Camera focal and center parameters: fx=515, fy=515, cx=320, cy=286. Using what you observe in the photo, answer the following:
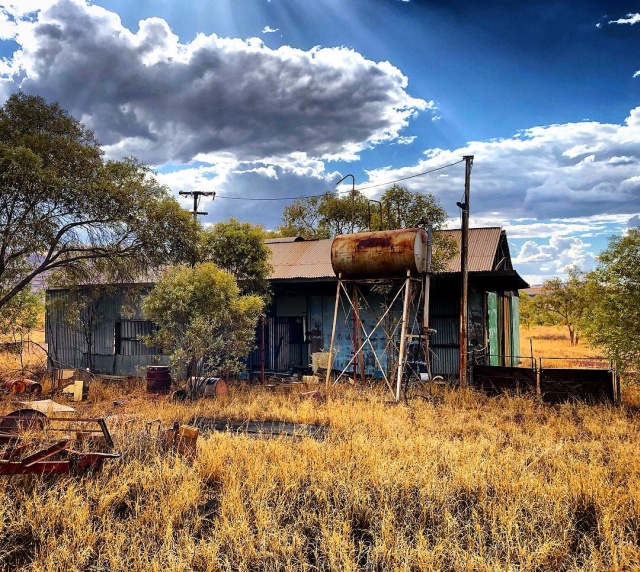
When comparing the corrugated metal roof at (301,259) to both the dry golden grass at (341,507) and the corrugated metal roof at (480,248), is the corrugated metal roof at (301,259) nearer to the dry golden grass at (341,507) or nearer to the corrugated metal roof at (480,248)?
the corrugated metal roof at (480,248)

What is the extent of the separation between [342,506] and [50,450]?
3.76 m

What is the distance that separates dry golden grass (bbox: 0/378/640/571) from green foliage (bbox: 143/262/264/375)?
491cm

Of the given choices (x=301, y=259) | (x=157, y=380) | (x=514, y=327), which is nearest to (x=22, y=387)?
(x=157, y=380)

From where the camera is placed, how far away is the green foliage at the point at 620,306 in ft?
37.6

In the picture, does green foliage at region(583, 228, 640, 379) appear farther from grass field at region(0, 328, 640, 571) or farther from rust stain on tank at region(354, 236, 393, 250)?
rust stain on tank at region(354, 236, 393, 250)

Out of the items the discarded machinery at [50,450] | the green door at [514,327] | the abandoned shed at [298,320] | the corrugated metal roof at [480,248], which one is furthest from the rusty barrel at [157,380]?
the green door at [514,327]

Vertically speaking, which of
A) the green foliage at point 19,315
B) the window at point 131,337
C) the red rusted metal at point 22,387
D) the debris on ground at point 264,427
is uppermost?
the green foliage at point 19,315

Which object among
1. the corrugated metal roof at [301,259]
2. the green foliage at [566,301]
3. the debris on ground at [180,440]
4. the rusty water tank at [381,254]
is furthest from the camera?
the green foliage at [566,301]

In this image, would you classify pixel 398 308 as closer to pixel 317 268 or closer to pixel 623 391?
pixel 317 268

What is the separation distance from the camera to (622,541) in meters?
4.85

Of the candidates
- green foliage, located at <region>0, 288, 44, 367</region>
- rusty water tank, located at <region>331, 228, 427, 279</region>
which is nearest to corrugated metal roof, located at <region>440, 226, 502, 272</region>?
rusty water tank, located at <region>331, 228, 427, 279</region>

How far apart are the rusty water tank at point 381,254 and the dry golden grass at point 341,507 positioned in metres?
5.48

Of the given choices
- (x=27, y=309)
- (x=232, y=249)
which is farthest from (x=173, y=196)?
(x=27, y=309)

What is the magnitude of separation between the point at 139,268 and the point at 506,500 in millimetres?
14197
